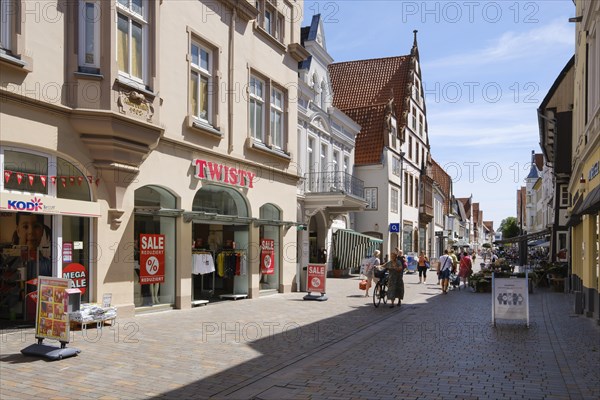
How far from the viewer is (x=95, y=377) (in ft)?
24.2

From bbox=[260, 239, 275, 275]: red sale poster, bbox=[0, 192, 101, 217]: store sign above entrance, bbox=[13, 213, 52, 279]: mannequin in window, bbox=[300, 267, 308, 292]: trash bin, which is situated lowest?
bbox=[300, 267, 308, 292]: trash bin

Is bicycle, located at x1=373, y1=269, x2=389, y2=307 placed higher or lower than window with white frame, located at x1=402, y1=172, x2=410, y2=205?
lower

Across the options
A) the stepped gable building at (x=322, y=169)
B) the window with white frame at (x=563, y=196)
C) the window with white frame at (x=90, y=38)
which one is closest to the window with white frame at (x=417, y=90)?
the stepped gable building at (x=322, y=169)

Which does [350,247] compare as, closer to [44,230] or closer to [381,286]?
[381,286]

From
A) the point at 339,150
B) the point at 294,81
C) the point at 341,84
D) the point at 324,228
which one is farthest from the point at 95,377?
the point at 341,84

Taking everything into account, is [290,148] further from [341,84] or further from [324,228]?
[341,84]

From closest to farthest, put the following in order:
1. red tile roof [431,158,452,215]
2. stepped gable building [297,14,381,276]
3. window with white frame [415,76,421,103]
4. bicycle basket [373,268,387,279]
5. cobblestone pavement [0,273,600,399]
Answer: cobblestone pavement [0,273,600,399]
bicycle basket [373,268,387,279]
stepped gable building [297,14,381,276]
window with white frame [415,76,421,103]
red tile roof [431,158,452,215]

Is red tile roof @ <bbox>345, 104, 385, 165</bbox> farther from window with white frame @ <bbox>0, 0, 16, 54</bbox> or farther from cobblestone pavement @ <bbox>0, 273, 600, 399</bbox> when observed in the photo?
window with white frame @ <bbox>0, 0, 16, 54</bbox>

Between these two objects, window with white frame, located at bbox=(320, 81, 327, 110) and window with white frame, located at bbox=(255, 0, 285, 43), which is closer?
window with white frame, located at bbox=(255, 0, 285, 43)

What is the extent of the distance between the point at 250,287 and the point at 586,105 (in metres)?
10.9

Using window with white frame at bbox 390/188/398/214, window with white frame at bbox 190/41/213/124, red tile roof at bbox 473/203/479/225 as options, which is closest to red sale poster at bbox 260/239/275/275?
window with white frame at bbox 190/41/213/124

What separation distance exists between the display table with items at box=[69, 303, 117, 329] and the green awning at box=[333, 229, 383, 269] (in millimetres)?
19642

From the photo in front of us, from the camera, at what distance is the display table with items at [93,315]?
402 inches

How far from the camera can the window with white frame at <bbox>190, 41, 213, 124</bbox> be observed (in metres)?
Result: 15.1
